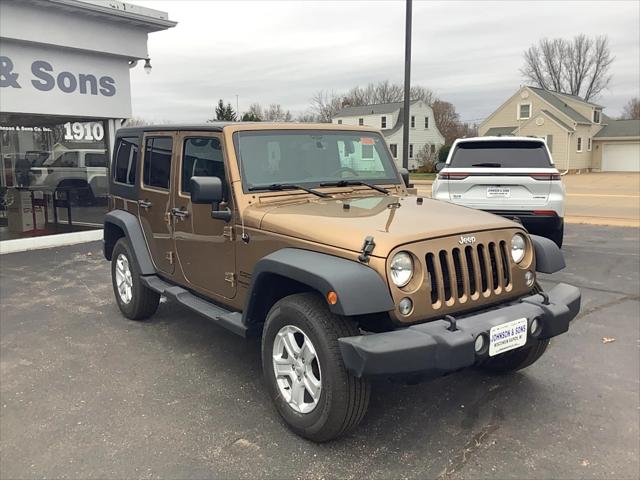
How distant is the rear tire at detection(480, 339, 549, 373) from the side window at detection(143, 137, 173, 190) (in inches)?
118

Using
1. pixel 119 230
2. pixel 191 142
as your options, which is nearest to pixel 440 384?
pixel 191 142

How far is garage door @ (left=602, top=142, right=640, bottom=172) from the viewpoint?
44.6m

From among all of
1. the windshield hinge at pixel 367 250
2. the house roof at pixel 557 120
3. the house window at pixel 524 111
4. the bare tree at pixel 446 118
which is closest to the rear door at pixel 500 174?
the windshield hinge at pixel 367 250

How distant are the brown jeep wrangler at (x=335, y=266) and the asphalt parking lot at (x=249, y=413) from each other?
0.29m

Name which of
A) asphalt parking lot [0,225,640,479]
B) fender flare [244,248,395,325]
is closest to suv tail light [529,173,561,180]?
asphalt parking lot [0,225,640,479]

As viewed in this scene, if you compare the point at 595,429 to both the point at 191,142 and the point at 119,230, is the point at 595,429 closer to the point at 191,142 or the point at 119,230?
the point at 191,142

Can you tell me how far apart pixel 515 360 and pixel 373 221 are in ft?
5.37

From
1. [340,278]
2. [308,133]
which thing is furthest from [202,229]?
[340,278]

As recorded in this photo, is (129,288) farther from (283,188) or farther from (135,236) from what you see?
(283,188)

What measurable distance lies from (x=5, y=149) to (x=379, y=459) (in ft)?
31.6

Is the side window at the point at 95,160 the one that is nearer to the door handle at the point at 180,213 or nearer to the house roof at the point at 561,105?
the door handle at the point at 180,213

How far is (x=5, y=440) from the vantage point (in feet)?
10.8

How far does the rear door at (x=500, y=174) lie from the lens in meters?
8.23

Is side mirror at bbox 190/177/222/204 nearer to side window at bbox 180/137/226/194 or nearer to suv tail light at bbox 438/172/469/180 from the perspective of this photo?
side window at bbox 180/137/226/194
